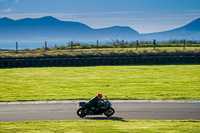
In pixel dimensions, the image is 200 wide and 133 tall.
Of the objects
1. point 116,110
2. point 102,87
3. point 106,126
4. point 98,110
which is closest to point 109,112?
point 98,110

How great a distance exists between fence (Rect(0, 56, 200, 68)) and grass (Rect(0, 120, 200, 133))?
2215 cm

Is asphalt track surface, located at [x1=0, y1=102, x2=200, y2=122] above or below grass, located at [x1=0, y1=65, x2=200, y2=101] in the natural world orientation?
below

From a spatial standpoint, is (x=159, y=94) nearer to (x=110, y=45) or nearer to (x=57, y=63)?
(x=57, y=63)

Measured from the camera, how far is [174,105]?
46.3ft

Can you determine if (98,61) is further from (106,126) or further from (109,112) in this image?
(106,126)

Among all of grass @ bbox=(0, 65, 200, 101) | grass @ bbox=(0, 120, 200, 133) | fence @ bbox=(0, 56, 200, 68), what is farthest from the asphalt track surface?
fence @ bbox=(0, 56, 200, 68)

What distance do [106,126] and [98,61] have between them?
2337 cm

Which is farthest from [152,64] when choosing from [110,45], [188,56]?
[110,45]

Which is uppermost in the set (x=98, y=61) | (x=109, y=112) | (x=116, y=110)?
(x=98, y=61)

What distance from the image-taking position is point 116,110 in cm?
1327

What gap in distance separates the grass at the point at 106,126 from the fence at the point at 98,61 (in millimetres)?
22155

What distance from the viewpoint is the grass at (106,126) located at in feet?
30.5

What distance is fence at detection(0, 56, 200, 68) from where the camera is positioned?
1292 inches

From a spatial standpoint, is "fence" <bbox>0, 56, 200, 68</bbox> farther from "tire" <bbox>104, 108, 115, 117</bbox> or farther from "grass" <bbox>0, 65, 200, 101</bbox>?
"tire" <bbox>104, 108, 115, 117</bbox>
